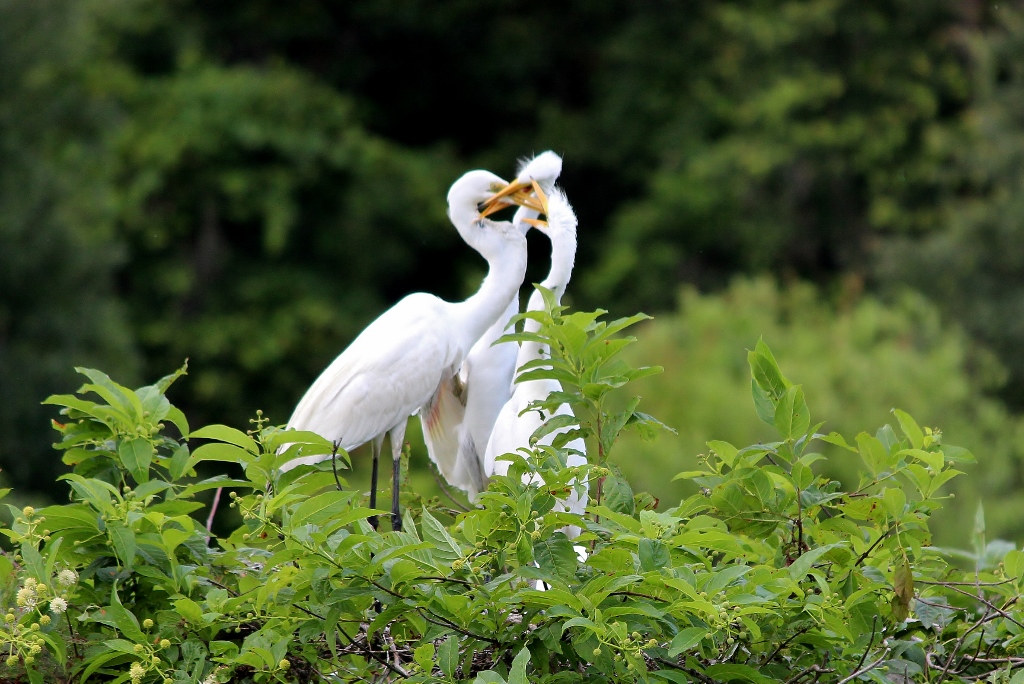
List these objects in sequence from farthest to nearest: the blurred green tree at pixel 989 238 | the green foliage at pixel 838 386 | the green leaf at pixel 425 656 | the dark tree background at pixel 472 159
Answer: the dark tree background at pixel 472 159, the blurred green tree at pixel 989 238, the green foliage at pixel 838 386, the green leaf at pixel 425 656

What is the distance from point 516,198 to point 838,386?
225 inches

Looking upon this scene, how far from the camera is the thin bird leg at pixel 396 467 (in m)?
3.15

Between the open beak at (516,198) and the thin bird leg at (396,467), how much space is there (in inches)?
23.3

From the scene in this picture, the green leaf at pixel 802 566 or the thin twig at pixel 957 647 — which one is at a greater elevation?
the green leaf at pixel 802 566

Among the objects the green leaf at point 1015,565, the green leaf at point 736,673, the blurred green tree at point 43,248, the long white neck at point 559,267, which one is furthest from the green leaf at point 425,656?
the blurred green tree at point 43,248

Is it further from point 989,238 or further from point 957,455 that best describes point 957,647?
point 989,238

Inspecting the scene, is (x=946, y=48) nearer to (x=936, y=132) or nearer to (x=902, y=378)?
(x=936, y=132)

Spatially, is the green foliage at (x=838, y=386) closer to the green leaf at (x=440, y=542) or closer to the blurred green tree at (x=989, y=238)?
the blurred green tree at (x=989, y=238)

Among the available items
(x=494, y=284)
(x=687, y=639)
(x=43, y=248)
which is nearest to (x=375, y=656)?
(x=687, y=639)

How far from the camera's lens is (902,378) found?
8.73 m

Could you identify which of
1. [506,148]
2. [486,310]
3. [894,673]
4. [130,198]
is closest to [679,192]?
[506,148]

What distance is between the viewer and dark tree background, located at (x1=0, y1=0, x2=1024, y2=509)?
11.6m

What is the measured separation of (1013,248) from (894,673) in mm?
9916

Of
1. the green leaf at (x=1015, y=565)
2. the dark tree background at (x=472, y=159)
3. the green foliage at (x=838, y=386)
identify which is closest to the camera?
the green leaf at (x=1015, y=565)
